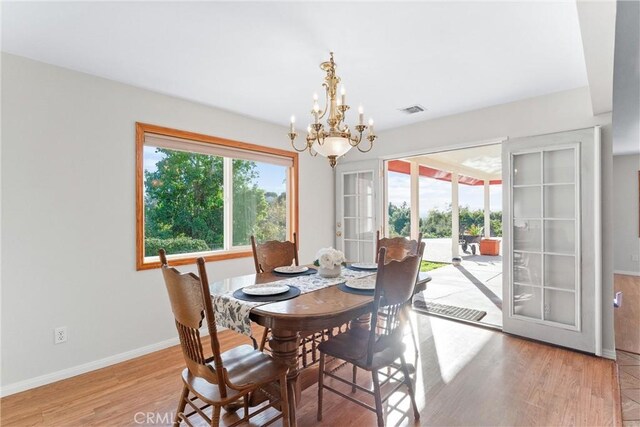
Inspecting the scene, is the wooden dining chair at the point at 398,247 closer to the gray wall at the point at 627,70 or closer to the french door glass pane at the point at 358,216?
the french door glass pane at the point at 358,216

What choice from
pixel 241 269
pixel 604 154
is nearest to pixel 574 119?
pixel 604 154

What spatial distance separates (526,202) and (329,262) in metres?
2.29

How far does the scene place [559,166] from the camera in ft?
9.93

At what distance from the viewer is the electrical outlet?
8.10 feet

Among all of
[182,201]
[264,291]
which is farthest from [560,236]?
[182,201]

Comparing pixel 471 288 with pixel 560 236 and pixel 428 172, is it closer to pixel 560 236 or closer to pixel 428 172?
pixel 560 236

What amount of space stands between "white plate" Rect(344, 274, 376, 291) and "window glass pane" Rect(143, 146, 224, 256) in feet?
6.77

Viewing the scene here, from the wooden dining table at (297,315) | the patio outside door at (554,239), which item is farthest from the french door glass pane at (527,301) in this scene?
the wooden dining table at (297,315)

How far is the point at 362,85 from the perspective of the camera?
2.88 meters

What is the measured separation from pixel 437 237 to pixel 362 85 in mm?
8469

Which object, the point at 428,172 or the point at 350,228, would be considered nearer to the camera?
the point at 350,228

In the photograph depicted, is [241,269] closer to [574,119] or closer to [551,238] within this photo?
[551,238]

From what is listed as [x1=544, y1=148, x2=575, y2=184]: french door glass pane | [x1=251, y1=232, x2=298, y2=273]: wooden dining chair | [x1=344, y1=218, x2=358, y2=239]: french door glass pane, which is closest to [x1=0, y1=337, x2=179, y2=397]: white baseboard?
[x1=251, y1=232, x2=298, y2=273]: wooden dining chair

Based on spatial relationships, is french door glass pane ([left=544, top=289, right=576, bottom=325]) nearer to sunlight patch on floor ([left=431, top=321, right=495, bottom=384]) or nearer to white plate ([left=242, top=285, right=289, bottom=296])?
sunlight patch on floor ([left=431, top=321, right=495, bottom=384])
